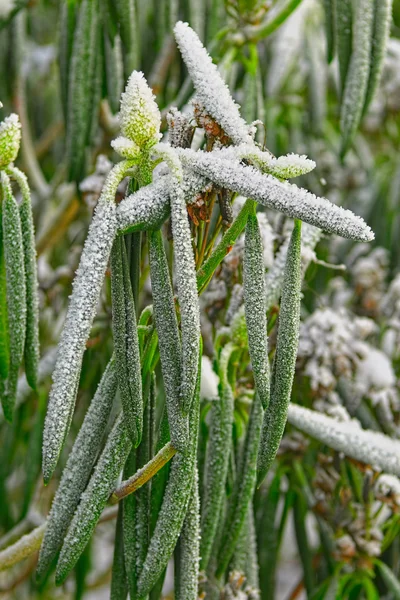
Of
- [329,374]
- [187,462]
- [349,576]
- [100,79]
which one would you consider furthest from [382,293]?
[187,462]

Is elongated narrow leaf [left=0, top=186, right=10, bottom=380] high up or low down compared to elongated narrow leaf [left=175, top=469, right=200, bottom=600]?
up

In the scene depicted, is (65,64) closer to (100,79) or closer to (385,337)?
(100,79)

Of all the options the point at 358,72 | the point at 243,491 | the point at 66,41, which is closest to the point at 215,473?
the point at 243,491

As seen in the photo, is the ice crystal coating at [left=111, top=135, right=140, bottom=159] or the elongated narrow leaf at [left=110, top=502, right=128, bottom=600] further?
the elongated narrow leaf at [left=110, top=502, right=128, bottom=600]

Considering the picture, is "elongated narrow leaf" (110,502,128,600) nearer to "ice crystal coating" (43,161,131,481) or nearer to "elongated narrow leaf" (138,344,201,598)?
"elongated narrow leaf" (138,344,201,598)

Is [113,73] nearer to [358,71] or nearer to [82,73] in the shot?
[82,73]

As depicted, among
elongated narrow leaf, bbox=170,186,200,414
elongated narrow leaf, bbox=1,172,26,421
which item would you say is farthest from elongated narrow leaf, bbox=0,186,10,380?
elongated narrow leaf, bbox=170,186,200,414

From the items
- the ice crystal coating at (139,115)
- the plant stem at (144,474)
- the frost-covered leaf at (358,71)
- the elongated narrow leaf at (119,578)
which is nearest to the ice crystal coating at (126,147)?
the ice crystal coating at (139,115)
